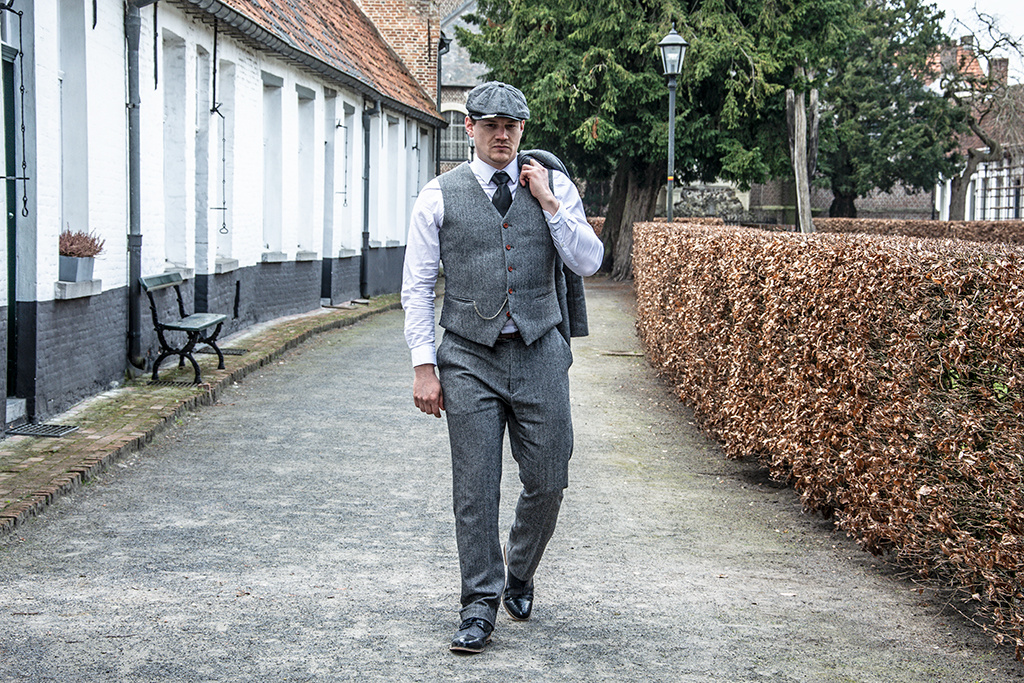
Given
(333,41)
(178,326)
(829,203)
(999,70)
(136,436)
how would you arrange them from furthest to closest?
(829,203) → (999,70) → (333,41) → (178,326) → (136,436)

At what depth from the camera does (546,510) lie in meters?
4.66

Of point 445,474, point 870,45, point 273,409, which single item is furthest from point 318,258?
point 870,45

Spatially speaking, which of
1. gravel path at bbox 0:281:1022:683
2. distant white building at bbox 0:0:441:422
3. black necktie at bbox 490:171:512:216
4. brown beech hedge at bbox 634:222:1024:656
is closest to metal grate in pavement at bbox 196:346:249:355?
distant white building at bbox 0:0:441:422

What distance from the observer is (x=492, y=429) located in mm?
4547

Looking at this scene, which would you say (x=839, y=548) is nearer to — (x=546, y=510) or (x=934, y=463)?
(x=934, y=463)

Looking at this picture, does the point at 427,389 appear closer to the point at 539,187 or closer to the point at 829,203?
the point at 539,187

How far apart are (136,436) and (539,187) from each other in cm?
475

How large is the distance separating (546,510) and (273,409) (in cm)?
591

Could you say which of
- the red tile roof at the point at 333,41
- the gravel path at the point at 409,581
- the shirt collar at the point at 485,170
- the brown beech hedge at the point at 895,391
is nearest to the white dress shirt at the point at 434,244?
the shirt collar at the point at 485,170

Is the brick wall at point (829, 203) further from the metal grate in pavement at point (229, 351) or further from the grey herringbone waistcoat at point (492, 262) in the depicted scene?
the grey herringbone waistcoat at point (492, 262)

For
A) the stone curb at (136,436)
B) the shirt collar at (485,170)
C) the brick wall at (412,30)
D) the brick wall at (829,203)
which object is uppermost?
the brick wall at (412,30)

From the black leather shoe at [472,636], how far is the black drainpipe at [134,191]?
23.9 feet

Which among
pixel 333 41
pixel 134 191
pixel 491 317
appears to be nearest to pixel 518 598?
pixel 491 317

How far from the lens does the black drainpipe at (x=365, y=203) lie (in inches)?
904
